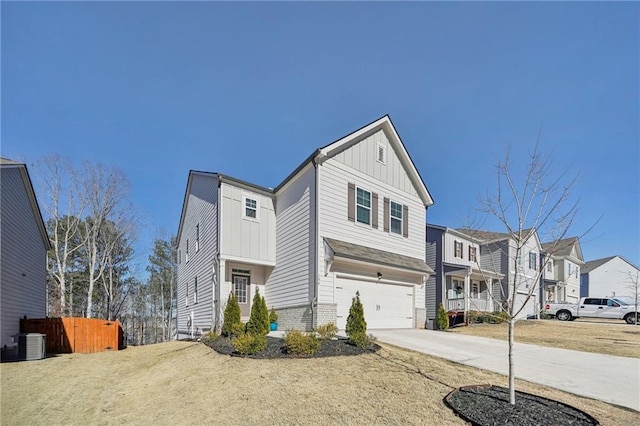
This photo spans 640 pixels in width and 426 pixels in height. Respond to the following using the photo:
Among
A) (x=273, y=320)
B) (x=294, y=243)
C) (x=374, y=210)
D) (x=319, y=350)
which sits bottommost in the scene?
(x=273, y=320)

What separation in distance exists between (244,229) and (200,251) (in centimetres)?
426

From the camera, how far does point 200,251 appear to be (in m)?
18.6

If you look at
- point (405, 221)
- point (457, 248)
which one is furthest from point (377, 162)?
point (457, 248)

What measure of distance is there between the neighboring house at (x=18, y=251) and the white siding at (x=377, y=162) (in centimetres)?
1272

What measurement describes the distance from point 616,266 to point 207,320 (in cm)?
5346

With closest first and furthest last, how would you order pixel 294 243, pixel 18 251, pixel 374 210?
pixel 294 243
pixel 18 251
pixel 374 210

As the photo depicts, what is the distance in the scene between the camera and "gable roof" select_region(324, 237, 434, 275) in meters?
13.6

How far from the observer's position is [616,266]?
47.4 metres

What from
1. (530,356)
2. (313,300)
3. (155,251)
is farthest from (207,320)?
(155,251)

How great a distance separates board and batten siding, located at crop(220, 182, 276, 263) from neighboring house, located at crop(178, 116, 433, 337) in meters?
0.04

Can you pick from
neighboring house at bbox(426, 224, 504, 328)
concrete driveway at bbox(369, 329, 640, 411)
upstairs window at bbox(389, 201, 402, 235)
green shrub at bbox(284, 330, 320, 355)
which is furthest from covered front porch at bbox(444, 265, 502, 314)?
green shrub at bbox(284, 330, 320, 355)

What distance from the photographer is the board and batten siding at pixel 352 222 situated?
13.8 m

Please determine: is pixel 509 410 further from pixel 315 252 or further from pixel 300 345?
pixel 315 252

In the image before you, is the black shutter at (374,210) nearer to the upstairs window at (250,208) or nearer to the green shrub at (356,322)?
the upstairs window at (250,208)
